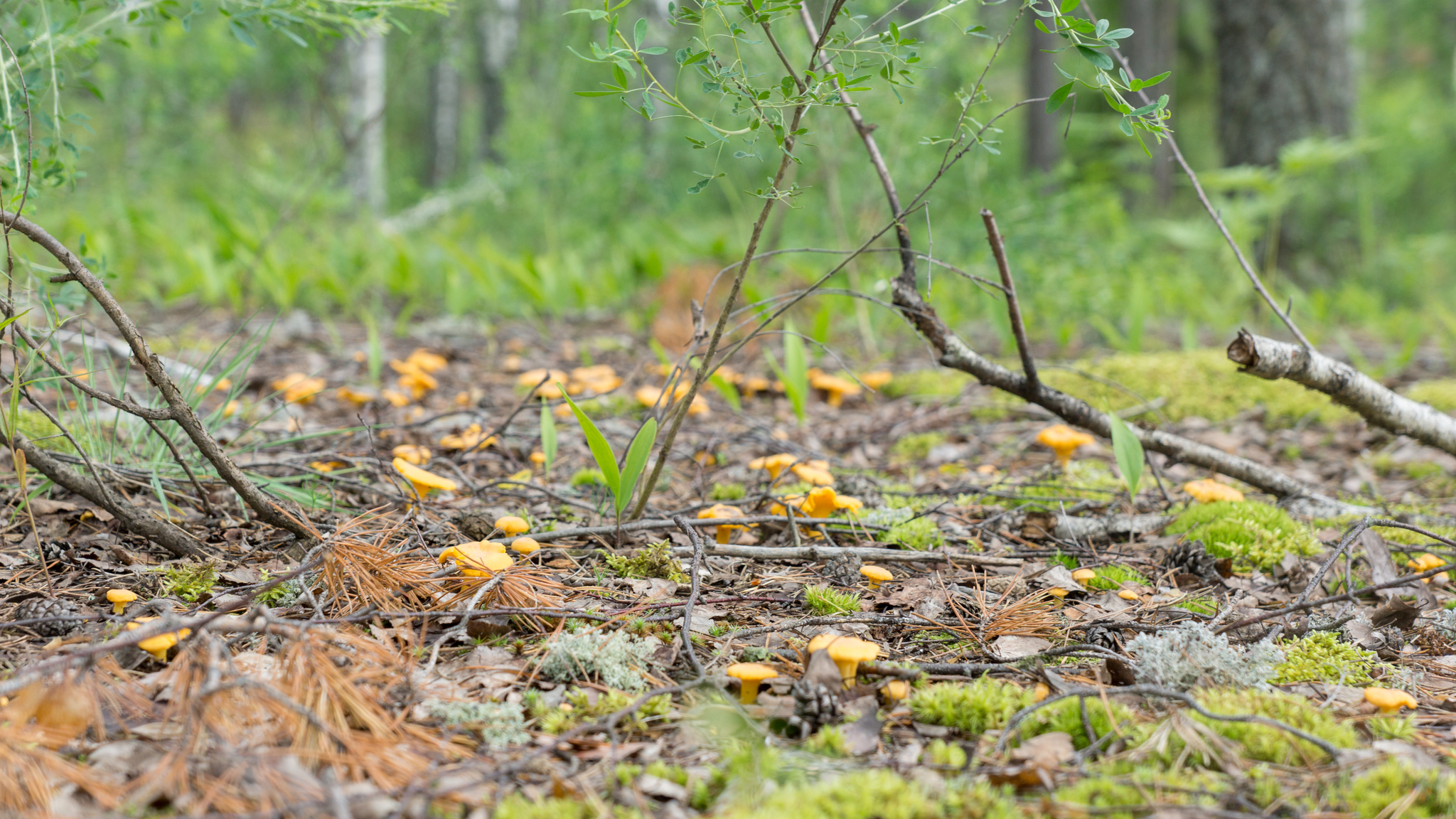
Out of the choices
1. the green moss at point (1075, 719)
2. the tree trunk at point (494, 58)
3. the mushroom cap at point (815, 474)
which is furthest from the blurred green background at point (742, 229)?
the tree trunk at point (494, 58)

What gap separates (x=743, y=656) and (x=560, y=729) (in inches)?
17.0

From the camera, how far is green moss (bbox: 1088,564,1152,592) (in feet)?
7.04

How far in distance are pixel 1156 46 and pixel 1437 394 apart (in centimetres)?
1045

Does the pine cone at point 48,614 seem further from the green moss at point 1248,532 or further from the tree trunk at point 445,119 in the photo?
the tree trunk at point 445,119

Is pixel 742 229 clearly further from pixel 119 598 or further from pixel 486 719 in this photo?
pixel 486 719

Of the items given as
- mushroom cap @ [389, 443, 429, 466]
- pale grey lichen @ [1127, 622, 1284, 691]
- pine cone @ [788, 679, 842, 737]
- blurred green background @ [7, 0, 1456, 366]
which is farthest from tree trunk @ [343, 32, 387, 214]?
pale grey lichen @ [1127, 622, 1284, 691]

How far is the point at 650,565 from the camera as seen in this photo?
2100 mm

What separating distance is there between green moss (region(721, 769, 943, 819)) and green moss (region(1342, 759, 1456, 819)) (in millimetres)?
630

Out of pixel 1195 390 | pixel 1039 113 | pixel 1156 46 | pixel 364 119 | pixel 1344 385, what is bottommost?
pixel 1195 390

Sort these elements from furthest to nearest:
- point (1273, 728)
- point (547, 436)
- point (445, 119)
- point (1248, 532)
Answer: point (445, 119)
point (547, 436)
point (1248, 532)
point (1273, 728)

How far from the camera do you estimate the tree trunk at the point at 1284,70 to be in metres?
6.06

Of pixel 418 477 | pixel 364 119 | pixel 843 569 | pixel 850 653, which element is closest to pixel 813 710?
pixel 850 653

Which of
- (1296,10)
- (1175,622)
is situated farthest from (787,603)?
(1296,10)

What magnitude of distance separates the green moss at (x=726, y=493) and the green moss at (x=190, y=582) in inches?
54.3
